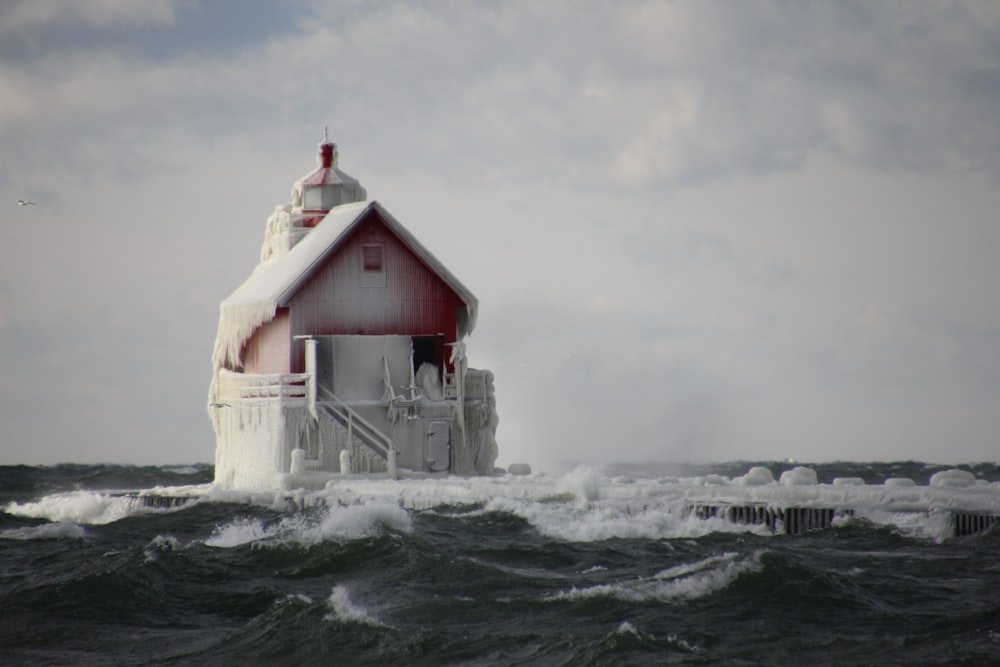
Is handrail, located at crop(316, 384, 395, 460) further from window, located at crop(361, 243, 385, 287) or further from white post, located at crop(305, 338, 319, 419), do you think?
window, located at crop(361, 243, 385, 287)

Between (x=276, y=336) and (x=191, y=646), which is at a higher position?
(x=276, y=336)

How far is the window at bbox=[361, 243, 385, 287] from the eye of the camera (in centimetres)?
3891

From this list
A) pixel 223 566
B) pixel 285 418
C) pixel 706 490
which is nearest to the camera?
Result: pixel 223 566

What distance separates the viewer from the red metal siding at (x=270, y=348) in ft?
126

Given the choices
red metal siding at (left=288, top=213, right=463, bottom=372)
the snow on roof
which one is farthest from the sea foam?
red metal siding at (left=288, top=213, right=463, bottom=372)

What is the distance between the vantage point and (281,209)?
4347cm

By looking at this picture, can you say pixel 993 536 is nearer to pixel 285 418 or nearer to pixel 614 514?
pixel 614 514

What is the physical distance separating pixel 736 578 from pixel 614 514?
25.7ft

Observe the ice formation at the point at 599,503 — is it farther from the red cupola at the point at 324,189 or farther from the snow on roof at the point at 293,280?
the red cupola at the point at 324,189

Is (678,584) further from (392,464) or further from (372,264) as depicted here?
(372,264)

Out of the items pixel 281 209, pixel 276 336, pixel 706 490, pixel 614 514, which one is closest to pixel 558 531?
pixel 614 514

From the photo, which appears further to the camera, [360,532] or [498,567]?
[360,532]

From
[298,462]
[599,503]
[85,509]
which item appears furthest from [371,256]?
[599,503]

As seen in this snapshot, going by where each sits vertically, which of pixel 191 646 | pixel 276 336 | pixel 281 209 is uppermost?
pixel 281 209
